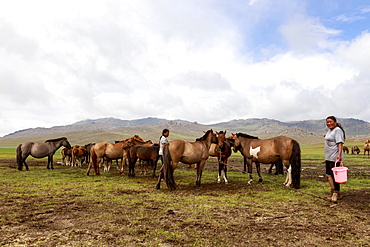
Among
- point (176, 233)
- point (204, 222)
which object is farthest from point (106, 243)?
point (204, 222)

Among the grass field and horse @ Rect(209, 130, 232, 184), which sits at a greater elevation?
horse @ Rect(209, 130, 232, 184)

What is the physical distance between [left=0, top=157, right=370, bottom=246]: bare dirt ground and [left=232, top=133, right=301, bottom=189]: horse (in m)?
2.24

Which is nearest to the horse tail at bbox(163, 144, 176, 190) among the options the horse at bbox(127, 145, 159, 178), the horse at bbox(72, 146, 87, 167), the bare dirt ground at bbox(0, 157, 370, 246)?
the bare dirt ground at bbox(0, 157, 370, 246)

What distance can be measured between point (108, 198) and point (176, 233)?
4267 mm

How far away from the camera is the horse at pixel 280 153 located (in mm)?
10320

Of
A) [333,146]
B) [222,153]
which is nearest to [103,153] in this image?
[222,153]

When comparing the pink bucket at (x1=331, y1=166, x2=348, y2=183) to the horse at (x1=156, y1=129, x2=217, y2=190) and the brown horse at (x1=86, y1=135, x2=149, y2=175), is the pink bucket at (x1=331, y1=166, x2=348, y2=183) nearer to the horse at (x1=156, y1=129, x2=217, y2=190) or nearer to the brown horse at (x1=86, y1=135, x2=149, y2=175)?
the horse at (x1=156, y1=129, x2=217, y2=190)

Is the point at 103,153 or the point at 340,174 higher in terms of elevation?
the point at 103,153

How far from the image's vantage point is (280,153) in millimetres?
10734

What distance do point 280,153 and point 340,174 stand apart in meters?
3.48

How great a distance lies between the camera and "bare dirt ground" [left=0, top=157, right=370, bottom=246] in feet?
15.0

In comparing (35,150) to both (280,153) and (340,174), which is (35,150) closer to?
(280,153)

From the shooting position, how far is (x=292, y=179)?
1023 centimetres

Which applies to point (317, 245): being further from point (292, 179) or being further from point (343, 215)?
point (292, 179)
